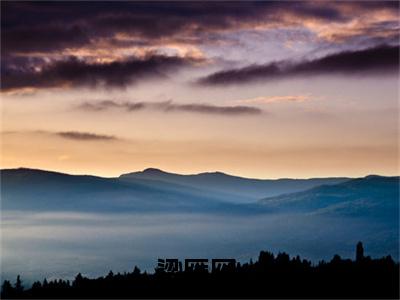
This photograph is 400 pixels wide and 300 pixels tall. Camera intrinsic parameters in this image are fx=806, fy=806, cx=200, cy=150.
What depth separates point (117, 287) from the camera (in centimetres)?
4922

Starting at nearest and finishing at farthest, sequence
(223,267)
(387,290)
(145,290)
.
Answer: (387,290), (145,290), (223,267)

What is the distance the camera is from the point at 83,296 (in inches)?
1885

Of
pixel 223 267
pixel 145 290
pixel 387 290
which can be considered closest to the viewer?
pixel 387 290

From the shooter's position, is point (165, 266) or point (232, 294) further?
point (165, 266)

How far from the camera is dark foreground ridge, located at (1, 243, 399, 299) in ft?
146

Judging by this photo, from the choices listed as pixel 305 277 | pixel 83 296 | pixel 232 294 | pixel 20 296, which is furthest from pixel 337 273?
pixel 20 296

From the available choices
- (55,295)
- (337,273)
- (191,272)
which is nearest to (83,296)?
(55,295)

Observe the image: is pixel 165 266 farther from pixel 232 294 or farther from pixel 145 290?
pixel 232 294

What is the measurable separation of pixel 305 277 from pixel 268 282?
2203 millimetres

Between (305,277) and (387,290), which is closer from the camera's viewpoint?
(387,290)

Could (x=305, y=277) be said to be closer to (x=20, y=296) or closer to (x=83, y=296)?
(x=83, y=296)

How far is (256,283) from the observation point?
4759 centimetres

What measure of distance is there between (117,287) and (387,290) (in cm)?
1621

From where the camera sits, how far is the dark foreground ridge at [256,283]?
146ft
